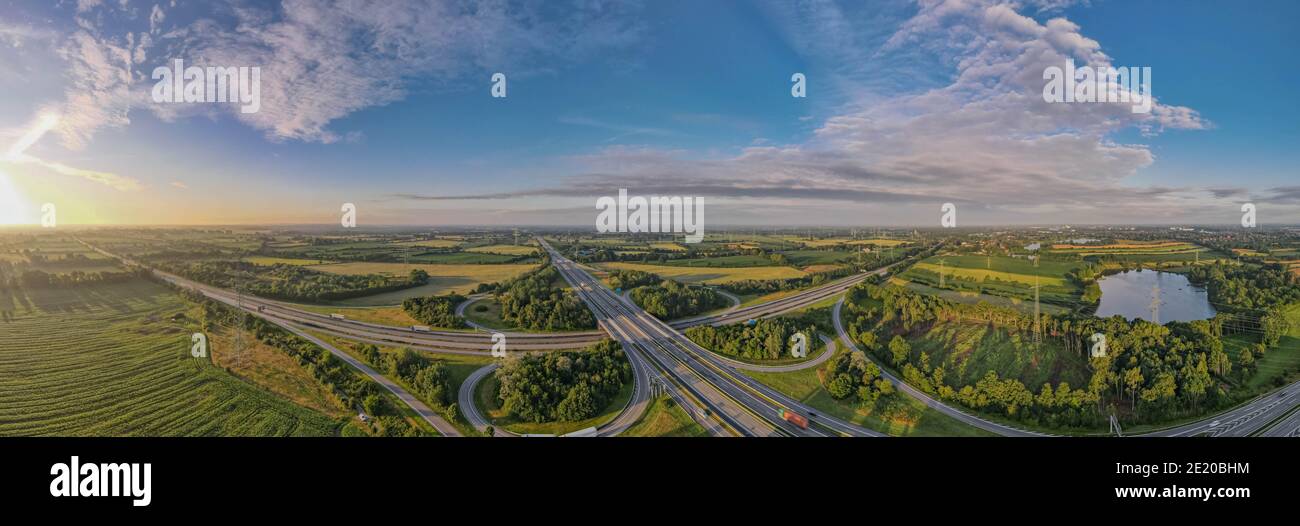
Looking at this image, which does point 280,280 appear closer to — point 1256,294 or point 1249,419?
point 1249,419

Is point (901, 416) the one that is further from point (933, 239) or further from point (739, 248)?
point (933, 239)

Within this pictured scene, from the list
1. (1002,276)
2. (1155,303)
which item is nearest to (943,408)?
(1002,276)


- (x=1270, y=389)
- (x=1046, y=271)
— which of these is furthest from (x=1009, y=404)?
(x=1046, y=271)

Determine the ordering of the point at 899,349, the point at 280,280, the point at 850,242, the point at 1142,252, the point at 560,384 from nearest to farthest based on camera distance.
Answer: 1. the point at 560,384
2. the point at 899,349
3. the point at 280,280
4. the point at 1142,252
5. the point at 850,242

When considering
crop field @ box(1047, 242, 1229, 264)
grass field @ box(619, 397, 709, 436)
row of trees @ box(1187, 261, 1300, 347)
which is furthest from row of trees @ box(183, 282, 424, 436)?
crop field @ box(1047, 242, 1229, 264)

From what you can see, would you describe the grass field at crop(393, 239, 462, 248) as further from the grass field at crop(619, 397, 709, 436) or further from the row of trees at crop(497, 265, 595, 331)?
the grass field at crop(619, 397, 709, 436)

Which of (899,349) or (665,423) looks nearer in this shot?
(665,423)

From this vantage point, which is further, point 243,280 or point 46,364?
point 243,280

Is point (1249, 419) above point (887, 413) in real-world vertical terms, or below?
below

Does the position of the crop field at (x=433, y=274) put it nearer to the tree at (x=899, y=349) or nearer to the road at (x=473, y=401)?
the road at (x=473, y=401)
